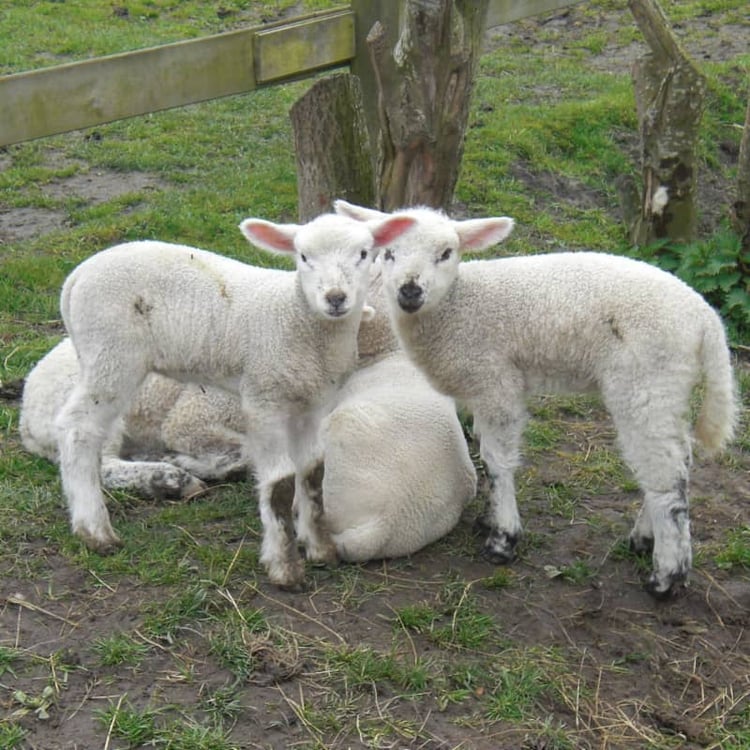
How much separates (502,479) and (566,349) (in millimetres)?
686

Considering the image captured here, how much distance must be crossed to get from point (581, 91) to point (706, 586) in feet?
27.4

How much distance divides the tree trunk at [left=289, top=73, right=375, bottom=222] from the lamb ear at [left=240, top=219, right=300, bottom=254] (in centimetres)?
178

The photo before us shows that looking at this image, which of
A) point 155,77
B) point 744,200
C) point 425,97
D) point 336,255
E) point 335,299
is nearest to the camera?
point 335,299

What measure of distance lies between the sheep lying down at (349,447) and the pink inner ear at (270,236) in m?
0.80

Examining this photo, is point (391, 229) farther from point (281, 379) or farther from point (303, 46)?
point (303, 46)

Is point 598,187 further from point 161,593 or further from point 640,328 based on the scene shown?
point 161,593

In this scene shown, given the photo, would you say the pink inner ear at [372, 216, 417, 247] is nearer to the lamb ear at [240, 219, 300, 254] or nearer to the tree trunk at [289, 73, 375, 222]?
the lamb ear at [240, 219, 300, 254]

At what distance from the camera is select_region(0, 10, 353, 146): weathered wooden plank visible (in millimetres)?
7828

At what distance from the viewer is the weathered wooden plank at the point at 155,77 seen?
308 inches

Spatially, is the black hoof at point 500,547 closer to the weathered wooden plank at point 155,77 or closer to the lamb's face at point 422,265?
the lamb's face at point 422,265

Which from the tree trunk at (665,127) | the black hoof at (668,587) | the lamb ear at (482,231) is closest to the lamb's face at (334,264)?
the lamb ear at (482,231)

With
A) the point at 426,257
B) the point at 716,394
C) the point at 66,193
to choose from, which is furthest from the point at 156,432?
the point at 66,193

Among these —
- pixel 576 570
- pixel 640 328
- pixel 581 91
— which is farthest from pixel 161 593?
pixel 581 91

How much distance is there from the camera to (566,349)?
16.7ft
